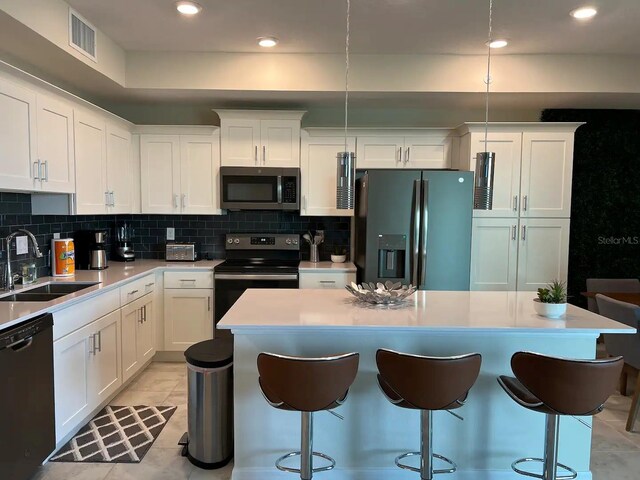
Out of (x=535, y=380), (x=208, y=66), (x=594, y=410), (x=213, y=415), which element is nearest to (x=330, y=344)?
(x=213, y=415)

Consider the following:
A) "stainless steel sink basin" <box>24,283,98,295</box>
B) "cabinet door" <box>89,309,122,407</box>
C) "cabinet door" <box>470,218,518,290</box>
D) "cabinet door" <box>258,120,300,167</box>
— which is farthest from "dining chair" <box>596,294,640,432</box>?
"stainless steel sink basin" <box>24,283,98,295</box>

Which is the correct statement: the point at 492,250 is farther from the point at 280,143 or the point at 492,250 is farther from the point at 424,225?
the point at 280,143

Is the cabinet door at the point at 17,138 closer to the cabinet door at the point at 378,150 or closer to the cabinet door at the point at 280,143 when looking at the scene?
the cabinet door at the point at 280,143

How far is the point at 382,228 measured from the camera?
3.74 m

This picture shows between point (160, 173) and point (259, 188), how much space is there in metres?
0.95

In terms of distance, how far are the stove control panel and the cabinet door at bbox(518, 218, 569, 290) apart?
2127 millimetres

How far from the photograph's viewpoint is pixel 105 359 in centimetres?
304

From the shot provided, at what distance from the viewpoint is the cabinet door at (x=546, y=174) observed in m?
4.01

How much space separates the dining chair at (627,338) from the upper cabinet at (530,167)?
3.81ft

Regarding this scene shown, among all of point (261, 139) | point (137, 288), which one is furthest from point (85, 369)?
point (261, 139)

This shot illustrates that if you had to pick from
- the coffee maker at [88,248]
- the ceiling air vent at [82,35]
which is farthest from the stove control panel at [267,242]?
the ceiling air vent at [82,35]

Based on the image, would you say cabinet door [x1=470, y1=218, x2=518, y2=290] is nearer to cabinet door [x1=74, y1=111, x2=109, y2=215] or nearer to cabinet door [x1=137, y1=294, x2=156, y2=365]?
cabinet door [x1=137, y1=294, x2=156, y2=365]

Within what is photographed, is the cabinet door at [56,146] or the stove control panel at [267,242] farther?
the stove control panel at [267,242]

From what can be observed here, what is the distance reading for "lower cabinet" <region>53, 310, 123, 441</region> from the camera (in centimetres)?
253
